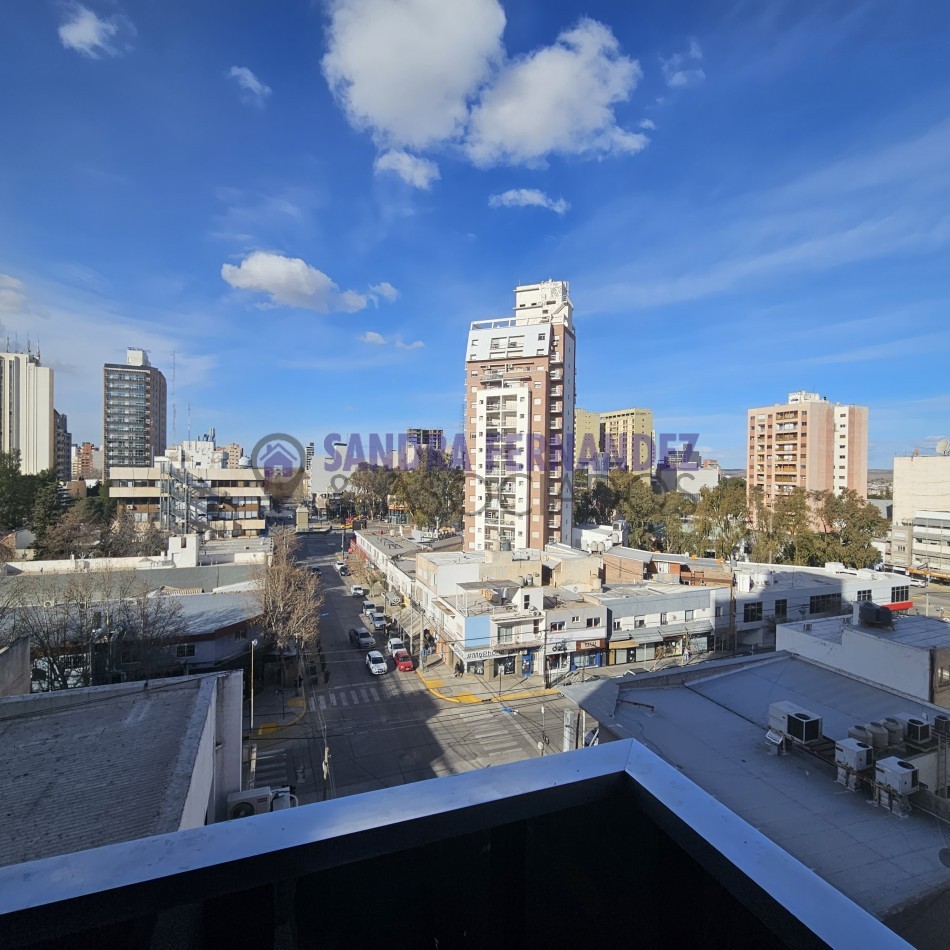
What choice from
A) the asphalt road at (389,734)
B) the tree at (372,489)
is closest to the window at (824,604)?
the asphalt road at (389,734)

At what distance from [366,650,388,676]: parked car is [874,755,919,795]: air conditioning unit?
10.8 meters

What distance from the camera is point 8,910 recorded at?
29.3 inches

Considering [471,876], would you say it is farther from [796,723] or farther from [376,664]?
[376,664]

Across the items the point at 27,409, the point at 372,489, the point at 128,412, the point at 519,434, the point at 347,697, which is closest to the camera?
the point at 347,697

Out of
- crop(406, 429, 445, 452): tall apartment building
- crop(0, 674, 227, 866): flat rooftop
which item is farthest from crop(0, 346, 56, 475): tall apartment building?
crop(0, 674, 227, 866): flat rooftop

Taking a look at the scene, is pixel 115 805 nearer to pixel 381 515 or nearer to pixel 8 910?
pixel 8 910

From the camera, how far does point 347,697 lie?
1272 cm

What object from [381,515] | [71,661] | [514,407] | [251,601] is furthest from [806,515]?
[381,515]

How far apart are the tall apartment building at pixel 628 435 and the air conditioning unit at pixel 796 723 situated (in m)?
58.1

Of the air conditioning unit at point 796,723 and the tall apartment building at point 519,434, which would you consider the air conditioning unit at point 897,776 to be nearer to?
the air conditioning unit at point 796,723

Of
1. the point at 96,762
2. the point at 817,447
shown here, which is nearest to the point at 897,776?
the point at 96,762

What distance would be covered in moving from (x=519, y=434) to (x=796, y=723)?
18692 mm

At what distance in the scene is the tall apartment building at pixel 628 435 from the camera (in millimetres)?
65000

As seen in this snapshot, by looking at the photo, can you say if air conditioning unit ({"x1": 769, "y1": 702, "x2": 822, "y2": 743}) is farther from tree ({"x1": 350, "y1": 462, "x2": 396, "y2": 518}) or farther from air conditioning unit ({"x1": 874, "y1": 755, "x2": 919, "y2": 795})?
tree ({"x1": 350, "y1": 462, "x2": 396, "y2": 518})
